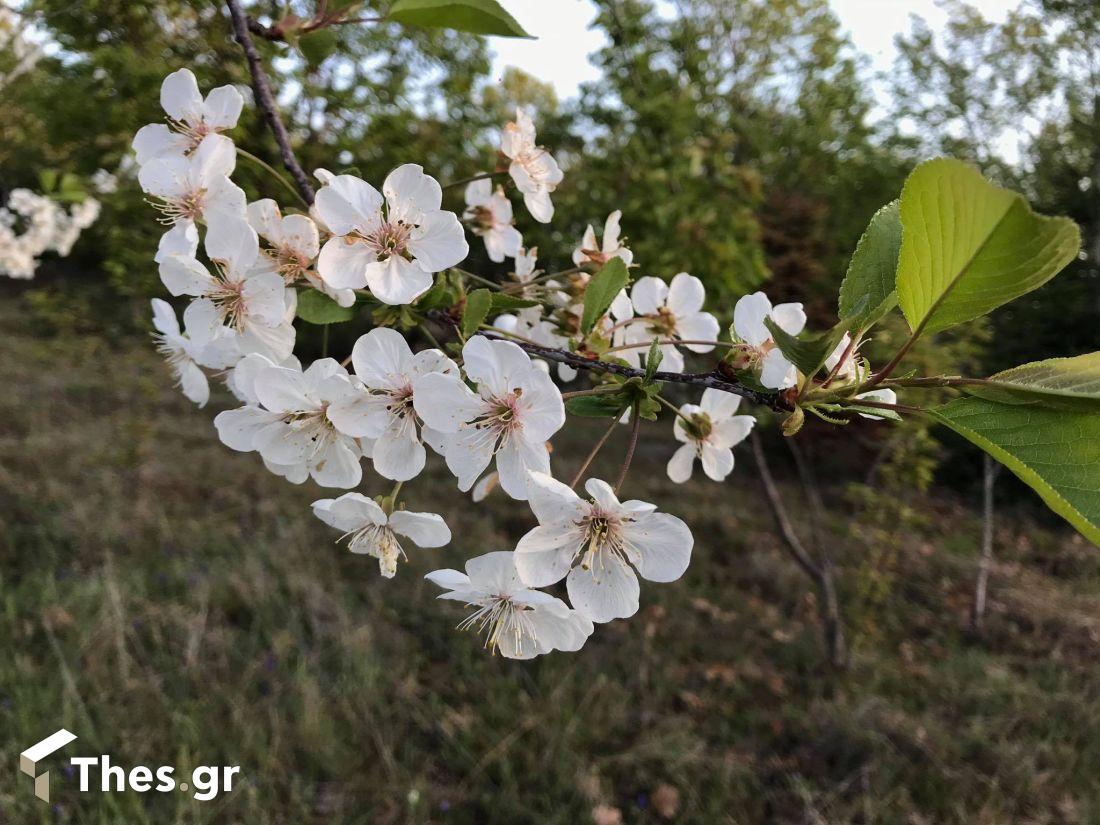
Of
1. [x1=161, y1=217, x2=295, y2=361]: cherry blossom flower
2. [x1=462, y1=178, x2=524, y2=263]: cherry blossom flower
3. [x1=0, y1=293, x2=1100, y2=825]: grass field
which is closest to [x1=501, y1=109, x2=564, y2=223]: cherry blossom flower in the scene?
[x1=462, y1=178, x2=524, y2=263]: cherry blossom flower

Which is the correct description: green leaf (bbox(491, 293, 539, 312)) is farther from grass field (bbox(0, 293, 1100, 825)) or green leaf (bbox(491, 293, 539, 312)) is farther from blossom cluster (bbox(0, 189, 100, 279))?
blossom cluster (bbox(0, 189, 100, 279))

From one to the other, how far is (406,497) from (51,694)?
2.71 meters

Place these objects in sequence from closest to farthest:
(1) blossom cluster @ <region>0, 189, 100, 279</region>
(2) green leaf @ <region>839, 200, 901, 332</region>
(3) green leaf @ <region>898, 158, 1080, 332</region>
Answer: (3) green leaf @ <region>898, 158, 1080, 332</region>
(2) green leaf @ <region>839, 200, 901, 332</region>
(1) blossom cluster @ <region>0, 189, 100, 279</region>

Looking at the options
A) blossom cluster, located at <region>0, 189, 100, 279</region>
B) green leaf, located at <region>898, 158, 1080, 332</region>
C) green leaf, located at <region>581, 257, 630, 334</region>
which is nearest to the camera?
green leaf, located at <region>898, 158, 1080, 332</region>

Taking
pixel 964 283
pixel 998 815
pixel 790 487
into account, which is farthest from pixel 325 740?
pixel 790 487

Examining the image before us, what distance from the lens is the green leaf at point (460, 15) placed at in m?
0.80

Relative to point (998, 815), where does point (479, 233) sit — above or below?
above

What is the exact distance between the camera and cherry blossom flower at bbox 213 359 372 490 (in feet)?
2.34

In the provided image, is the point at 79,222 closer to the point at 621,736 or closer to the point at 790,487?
the point at 621,736

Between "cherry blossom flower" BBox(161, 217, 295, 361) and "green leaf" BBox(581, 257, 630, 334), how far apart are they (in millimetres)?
299

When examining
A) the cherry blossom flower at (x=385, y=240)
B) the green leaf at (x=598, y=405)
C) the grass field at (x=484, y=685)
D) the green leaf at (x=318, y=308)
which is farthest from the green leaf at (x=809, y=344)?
the grass field at (x=484, y=685)

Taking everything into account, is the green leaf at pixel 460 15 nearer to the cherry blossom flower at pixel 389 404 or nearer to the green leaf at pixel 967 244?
the cherry blossom flower at pixel 389 404

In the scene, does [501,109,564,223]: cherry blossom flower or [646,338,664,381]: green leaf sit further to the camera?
[501,109,564,223]: cherry blossom flower

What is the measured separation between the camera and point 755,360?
717 mm
